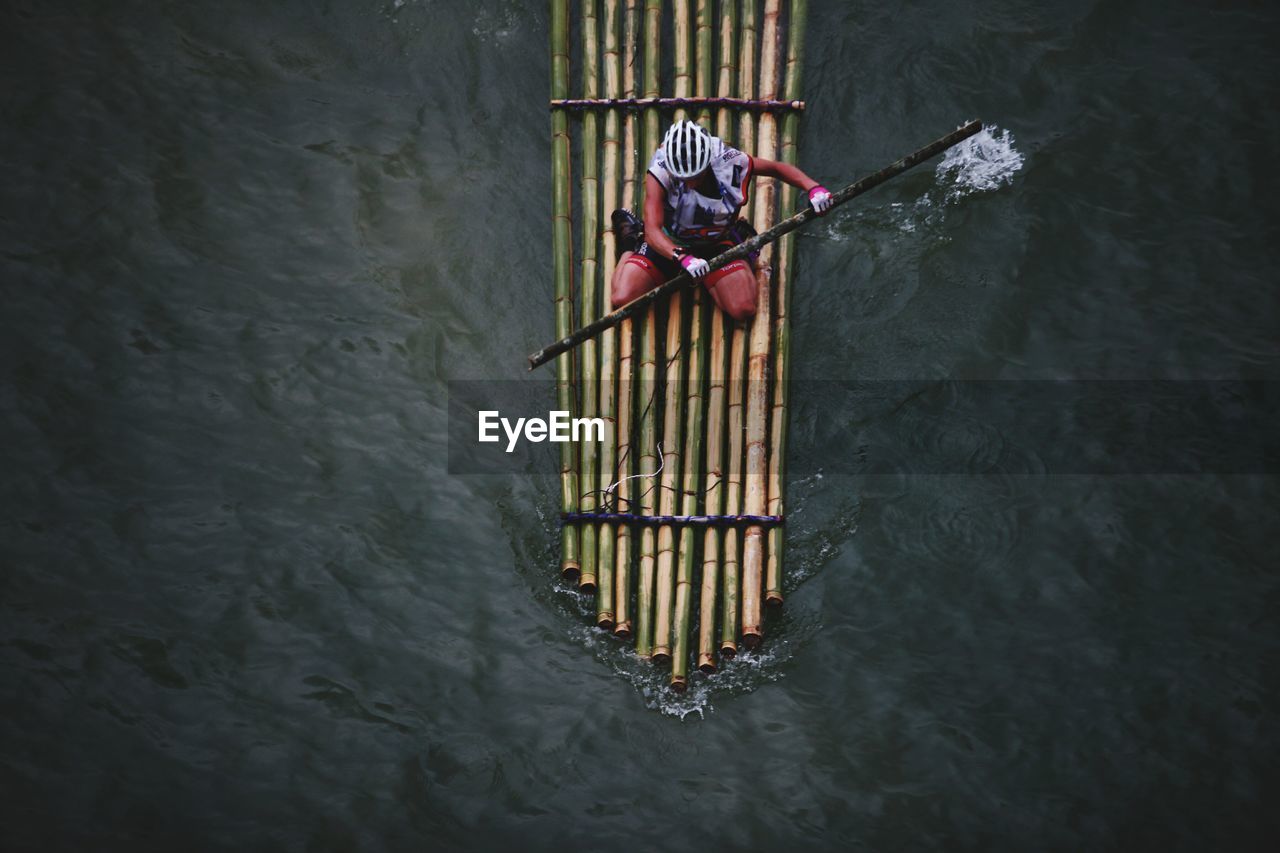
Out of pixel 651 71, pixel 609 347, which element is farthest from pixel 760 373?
pixel 651 71

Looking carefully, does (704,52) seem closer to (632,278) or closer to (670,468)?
(632,278)

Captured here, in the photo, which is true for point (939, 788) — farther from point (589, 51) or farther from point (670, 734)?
point (589, 51)

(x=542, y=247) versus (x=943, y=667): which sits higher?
(x=542, y=247)

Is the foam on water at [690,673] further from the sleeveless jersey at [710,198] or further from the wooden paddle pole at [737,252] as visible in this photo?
the sleeveless jersey at [710,198]

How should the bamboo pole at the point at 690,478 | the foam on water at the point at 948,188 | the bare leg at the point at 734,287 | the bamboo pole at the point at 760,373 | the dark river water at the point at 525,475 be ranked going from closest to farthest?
the dark river water at the point at 525,475, the bamboo pole at the point at 690,478, the bamboo pole at the point at 760,373, the bare leg at the point at 734,287, the foam on water at the point at 948,188

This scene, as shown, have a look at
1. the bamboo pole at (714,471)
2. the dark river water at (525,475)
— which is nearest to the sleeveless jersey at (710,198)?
the bamboo pole at (714,471)

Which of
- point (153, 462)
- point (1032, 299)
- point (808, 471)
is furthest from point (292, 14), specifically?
point (1032, 299)
